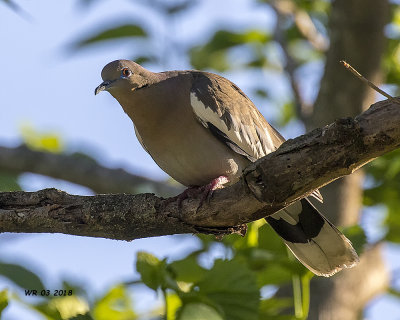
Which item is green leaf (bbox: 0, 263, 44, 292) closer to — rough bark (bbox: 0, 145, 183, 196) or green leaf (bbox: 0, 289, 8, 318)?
green leaf (bbox: 0, 289, 8, 318)

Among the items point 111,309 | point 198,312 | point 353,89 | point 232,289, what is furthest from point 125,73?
point 353,89

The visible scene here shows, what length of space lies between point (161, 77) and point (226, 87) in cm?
38

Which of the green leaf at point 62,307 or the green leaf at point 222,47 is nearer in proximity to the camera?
the green leaf at point 62,307

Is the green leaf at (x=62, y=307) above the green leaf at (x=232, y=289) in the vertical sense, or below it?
above

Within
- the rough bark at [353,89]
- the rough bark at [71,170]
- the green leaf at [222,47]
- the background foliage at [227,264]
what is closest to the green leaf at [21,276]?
the background foliage at [227,264]

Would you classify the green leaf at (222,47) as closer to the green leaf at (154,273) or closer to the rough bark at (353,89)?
the rough bark at (353,89)

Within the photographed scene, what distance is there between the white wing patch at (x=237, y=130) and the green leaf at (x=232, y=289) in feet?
3.01

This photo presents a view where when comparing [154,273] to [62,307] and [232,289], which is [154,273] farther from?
[62,307]

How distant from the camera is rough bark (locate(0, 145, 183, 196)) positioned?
5367 mm

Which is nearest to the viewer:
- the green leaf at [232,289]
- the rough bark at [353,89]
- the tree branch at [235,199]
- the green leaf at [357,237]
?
the tree branch at [235,199]

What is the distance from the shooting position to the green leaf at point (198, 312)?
9.24 ft

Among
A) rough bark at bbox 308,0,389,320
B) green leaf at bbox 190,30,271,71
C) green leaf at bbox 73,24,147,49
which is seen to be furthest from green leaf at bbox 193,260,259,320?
green leaf at bbox 190,30,271,71

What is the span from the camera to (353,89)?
495cm

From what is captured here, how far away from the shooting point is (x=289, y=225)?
3.96 m
